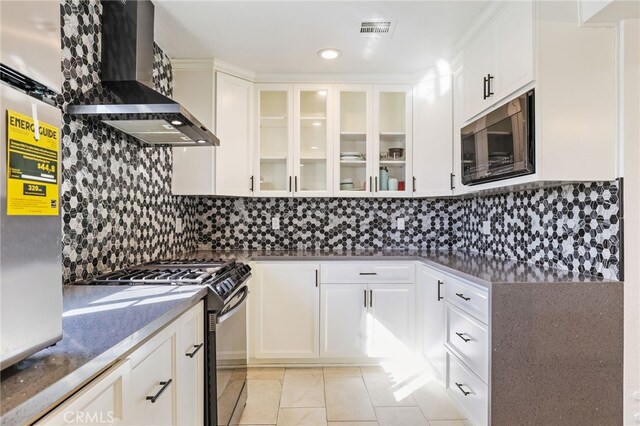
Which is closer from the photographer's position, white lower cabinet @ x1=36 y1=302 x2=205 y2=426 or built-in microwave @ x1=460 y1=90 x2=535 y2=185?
white lower cabinet @ x1=36 y1=302 x2=205 y2=426

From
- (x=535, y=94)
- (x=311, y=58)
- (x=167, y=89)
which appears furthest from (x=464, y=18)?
(x=167, y=89)

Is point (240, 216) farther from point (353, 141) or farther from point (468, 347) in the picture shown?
point (468, 347)

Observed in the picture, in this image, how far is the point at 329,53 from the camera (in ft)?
8.58

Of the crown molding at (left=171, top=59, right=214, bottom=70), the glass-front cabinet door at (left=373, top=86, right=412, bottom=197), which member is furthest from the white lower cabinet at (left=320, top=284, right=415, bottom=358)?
the crown molding at (left=171, top=59, right=214, bottom=70)

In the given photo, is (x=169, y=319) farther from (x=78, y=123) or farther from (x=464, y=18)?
(x=464, y=18)

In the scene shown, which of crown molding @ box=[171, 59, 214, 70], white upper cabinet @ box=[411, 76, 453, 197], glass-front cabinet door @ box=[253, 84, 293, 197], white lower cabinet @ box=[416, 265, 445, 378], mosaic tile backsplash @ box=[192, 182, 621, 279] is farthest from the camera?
mosaic tile backsplash @ box=[192, 182, 621, 279]

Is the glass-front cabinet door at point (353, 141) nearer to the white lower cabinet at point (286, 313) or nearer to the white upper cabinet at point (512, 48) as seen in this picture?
the white lower cabinet at point (286, 313)

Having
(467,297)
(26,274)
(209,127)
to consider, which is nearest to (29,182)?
(26,274)

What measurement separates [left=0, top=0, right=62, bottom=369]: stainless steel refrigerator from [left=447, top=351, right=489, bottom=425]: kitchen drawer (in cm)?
188

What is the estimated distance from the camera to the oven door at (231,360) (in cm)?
169

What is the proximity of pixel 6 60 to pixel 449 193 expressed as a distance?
8.96 ft

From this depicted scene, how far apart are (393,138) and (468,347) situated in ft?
6.15

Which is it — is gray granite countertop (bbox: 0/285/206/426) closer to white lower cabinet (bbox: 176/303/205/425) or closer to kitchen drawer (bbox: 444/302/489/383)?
white lower cabinet (bbox: 176/303/205/425)

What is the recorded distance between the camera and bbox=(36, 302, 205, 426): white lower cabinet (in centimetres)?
80
